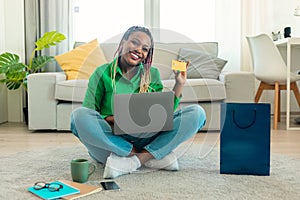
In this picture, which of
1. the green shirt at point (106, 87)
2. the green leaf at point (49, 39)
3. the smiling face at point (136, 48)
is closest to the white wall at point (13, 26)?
the green leaf at point (49, 39)

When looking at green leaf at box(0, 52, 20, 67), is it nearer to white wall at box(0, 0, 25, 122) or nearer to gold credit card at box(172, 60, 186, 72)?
white wall at box(0, 0, 25, 122)

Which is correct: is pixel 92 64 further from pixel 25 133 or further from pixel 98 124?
pixel 25 133

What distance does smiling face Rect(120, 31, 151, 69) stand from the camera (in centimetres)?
182

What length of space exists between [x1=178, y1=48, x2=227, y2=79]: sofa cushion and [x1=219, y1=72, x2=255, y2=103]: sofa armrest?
20cm

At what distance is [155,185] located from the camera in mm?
1758

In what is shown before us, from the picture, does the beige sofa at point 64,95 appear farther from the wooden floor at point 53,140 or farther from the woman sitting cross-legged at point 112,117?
the woman sitting cross-legged at point 112,117

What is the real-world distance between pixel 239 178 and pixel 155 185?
0.39 meters

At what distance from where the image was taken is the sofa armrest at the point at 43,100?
128 inches

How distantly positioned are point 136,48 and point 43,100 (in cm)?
165

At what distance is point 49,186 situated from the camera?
65.5 inches

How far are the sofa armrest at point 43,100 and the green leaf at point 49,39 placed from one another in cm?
57

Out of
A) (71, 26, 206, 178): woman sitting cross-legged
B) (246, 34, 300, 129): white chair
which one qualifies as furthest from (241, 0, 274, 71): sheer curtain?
(71, 26, 206, 178): woman sitting cross-legged

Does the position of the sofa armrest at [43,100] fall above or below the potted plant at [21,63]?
below

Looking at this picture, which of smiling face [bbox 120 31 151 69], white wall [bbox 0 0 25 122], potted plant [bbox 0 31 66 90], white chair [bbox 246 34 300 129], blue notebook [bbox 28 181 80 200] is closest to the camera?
blue notebook [bbox 28 181 80 200]
